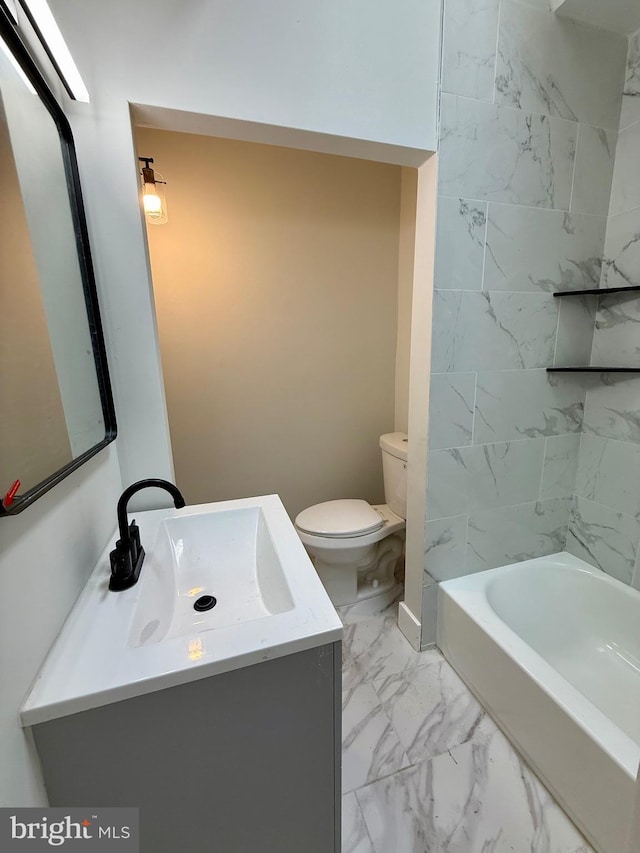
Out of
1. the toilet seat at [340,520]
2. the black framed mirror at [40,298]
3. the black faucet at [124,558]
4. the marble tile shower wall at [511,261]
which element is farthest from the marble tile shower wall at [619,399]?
the black framed mirror at [40,298]

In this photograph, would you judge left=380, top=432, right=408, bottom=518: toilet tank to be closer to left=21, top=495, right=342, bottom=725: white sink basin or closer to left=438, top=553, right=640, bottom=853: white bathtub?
left=438, top=553, right=640, bottom=853: white bathtub

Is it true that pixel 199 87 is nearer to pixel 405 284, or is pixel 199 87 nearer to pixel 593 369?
pixel 405 284

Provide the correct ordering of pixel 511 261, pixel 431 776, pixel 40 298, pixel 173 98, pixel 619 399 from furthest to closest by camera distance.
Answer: pixel 619 399, pixel 511 261, pixel 431 776, pixel 173 98, pixel 40 298

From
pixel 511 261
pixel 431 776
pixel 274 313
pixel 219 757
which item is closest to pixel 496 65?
pixel 511 261

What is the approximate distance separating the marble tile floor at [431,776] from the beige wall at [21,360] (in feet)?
4.24

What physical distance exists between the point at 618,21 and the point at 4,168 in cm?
204

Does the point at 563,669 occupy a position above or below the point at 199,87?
below

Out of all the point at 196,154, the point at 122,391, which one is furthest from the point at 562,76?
the point at 122,391

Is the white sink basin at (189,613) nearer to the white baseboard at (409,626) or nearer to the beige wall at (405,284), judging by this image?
the white baseboard at (409,626)

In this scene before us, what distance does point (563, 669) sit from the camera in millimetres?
1439

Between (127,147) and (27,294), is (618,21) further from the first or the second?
(27,294)

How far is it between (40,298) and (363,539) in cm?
152

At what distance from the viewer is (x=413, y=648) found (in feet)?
5.46

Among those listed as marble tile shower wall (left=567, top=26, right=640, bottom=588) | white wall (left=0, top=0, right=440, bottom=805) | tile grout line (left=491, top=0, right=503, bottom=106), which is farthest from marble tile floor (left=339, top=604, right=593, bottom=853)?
tile grout line (left=491, top=0, right=503, bottom=106)
